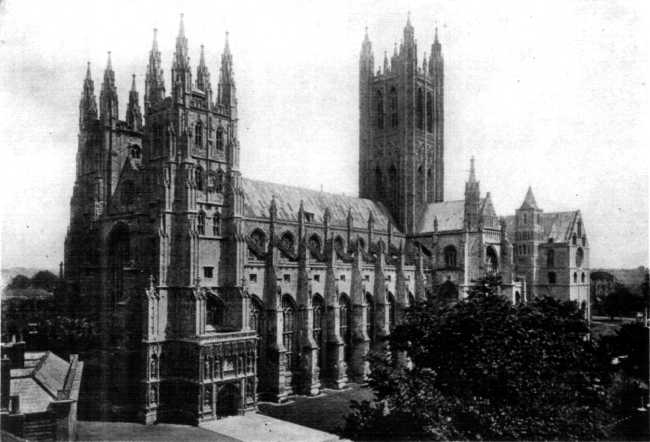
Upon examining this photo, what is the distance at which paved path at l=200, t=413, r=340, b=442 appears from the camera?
42969 mm

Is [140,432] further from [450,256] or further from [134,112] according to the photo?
[450,256]

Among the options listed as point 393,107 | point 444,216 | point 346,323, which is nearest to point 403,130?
point 393,107

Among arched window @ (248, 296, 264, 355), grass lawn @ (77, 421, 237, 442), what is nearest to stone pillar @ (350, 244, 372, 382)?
arched window @ (248, 296, 264, 355)

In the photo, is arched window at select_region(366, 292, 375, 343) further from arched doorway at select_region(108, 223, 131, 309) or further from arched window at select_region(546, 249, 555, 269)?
arched window at select_region(546, 249, 555, 269)

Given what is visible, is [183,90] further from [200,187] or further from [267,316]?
[267,316]

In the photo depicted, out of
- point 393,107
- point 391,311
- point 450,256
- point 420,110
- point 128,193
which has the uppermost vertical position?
point 393,107

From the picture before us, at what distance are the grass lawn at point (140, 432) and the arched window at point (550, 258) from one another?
63913 mm

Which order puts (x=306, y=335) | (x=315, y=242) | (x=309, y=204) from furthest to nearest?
1. (x=309, y=204)
2. (x=315, y=242)
3. (x=306, y=335)

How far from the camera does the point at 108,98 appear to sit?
5947cm

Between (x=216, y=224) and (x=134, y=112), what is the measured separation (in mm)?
19376

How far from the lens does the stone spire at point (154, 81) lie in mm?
53469

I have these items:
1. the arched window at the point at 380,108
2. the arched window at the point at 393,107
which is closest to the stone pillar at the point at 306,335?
the arched window at the point at 393,107

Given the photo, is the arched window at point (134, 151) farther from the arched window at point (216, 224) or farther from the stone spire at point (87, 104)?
the arched window at point (216, 224)

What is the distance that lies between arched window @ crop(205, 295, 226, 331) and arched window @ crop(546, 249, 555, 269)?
5833cm
